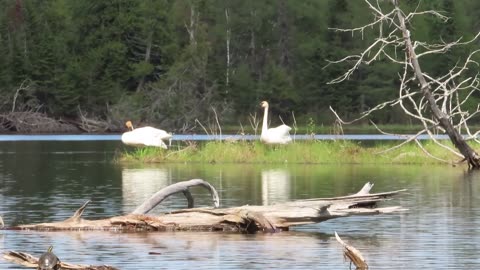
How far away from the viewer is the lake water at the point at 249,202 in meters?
20.1

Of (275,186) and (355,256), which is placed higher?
(275,186)

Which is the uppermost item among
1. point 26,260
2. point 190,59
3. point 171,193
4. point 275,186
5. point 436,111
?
A: point 190,59

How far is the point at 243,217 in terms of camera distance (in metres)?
23.2

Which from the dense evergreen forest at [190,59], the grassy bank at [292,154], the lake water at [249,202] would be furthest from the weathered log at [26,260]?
the dense evergreen forest at [190,59]

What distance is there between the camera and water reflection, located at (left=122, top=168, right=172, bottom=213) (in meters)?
30.6

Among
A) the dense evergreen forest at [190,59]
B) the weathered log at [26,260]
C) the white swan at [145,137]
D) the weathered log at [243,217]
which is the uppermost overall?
the dense evergreen forest at [190,59]

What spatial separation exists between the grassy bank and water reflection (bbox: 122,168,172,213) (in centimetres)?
403

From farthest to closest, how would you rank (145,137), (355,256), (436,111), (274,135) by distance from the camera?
(145,137) < (274,135) < (436,111) < (355,256)

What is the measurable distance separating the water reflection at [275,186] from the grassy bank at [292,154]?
3793 mm

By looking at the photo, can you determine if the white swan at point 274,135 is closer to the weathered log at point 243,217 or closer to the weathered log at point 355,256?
the weathered log at point 243,217

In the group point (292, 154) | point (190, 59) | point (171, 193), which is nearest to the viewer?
point (171, 193)

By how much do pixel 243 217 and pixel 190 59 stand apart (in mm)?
68156

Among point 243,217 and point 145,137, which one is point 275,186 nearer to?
point 243,217

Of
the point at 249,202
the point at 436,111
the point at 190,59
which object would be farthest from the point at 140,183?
the point at 190,59
